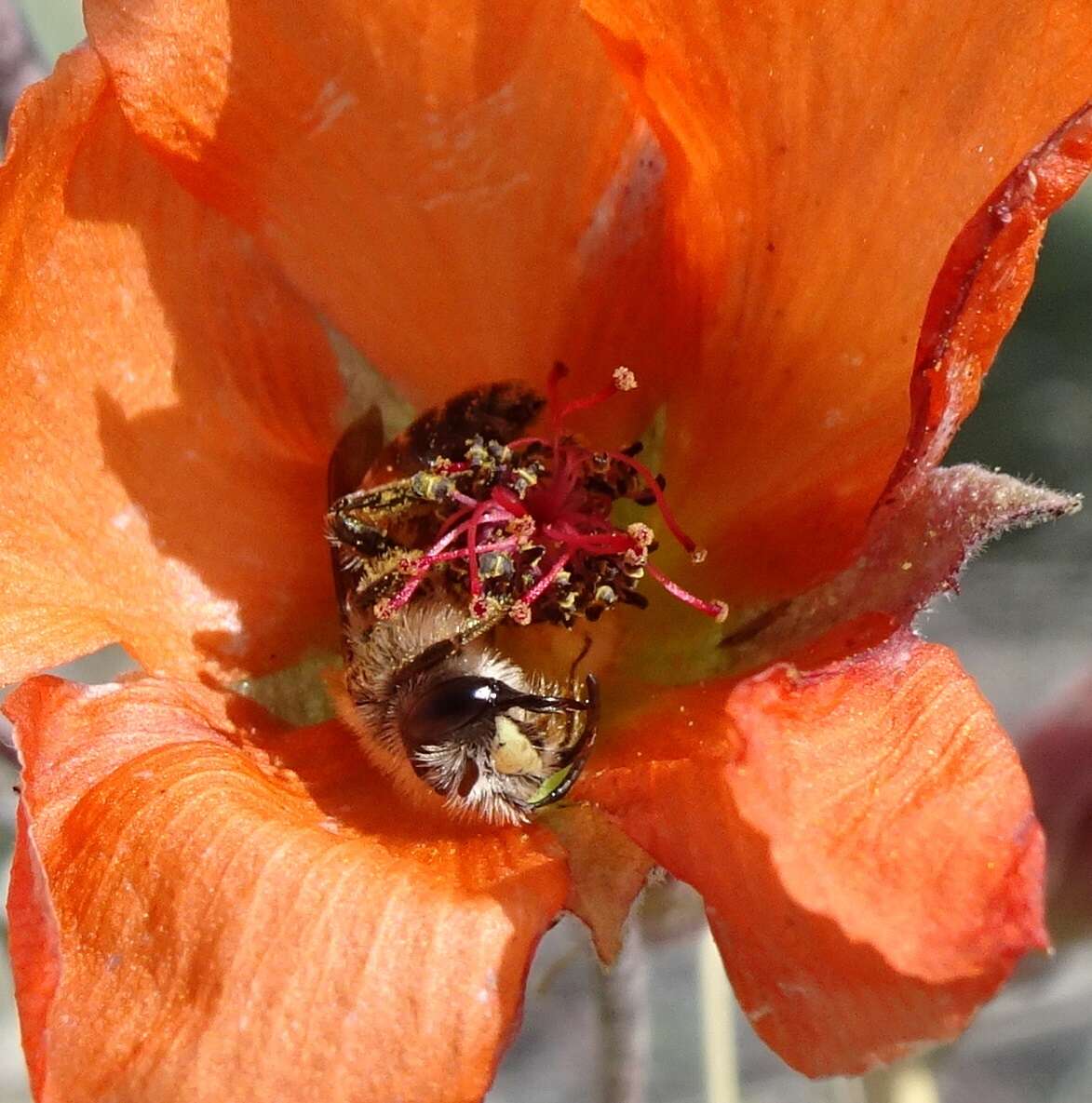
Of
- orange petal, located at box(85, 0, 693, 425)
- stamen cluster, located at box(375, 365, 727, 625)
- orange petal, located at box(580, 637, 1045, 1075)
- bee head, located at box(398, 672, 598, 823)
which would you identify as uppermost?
orange petal, located at box(85, 0, 693, 425)

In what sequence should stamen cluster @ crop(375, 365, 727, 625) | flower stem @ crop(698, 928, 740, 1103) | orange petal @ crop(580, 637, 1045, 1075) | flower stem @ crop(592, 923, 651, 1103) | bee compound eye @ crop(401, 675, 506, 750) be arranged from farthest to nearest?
1. flower stem @ crop(698, 928, 740, 1103)
2. flower stem @ crop(592, 923, 651, 1103)
3. stamen cluster @ crop(375, 365, 727, 625)
4. bee compound eye @ crop(401, 675, 506, 750)
5. orange petal @ crop(580, 637, 1045, 1075)

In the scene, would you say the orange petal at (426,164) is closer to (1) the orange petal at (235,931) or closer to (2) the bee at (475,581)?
(2) the bee at (475,581)

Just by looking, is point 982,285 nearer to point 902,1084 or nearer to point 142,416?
point 142,416

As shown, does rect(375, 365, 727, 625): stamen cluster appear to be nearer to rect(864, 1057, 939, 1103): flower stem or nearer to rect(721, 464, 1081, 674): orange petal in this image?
rect(721, 464, 1081, 674): orange petal

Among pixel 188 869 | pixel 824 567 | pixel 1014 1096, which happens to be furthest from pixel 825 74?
pixel 1014 1096

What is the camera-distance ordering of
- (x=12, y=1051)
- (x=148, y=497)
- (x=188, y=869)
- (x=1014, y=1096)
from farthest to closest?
Answer: (x=1014, y=1096) → (x=12, y=1051) → (x=148, y=497) → (x=188, y=869)

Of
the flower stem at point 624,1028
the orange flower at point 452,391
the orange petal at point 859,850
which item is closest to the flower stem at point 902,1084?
the flower stem at point 624,1028

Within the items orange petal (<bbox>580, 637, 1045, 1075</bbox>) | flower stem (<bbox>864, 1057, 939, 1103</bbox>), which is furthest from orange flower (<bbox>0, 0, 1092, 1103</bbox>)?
flower stem (<bbox>864, 1057, 939, 1103</bbox>)

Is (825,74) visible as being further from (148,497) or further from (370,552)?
(148,497)
